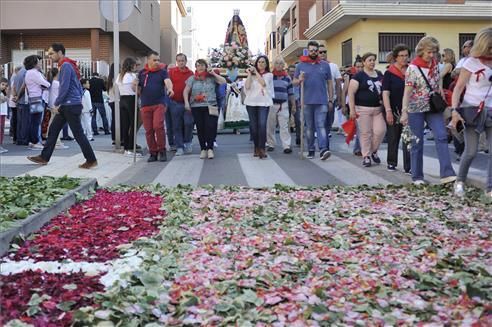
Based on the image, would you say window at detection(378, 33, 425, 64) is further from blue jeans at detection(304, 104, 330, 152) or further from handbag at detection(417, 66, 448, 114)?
handbag at detection(417, 66, 448, 114)

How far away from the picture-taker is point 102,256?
453cm

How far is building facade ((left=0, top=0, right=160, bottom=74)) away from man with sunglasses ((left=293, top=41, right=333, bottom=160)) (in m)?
14.6

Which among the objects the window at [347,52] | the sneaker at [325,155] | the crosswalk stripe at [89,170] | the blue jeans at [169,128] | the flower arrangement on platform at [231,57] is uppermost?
the window at [347,52]

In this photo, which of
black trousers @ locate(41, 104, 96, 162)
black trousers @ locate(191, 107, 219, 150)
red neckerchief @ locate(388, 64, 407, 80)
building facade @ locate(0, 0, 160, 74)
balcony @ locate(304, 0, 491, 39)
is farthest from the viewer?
building facade @ locate(0, 0, 160, 74)

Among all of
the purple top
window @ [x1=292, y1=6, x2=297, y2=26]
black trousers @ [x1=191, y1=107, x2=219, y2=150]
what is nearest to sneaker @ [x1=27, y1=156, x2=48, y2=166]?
black trousers @ [x1=191, y1=107, x2=219, y2=150]

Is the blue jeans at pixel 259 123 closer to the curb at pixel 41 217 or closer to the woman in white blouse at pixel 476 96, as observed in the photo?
the curb at pixel 41 217

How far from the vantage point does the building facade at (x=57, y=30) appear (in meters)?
25.1

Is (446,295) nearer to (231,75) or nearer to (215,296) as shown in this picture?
(215,296)

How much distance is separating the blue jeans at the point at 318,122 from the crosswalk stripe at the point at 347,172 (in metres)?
0.31

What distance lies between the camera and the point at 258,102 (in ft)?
38.3

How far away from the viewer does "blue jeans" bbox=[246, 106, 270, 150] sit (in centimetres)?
1169

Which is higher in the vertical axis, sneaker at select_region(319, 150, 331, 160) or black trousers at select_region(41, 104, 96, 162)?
black trousers at select_region(41, 104, 96, 162)

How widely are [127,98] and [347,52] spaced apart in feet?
56.1

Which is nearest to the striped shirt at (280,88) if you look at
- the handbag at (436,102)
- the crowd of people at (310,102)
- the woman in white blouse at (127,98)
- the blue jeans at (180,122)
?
the crowd of people at (310,102)
